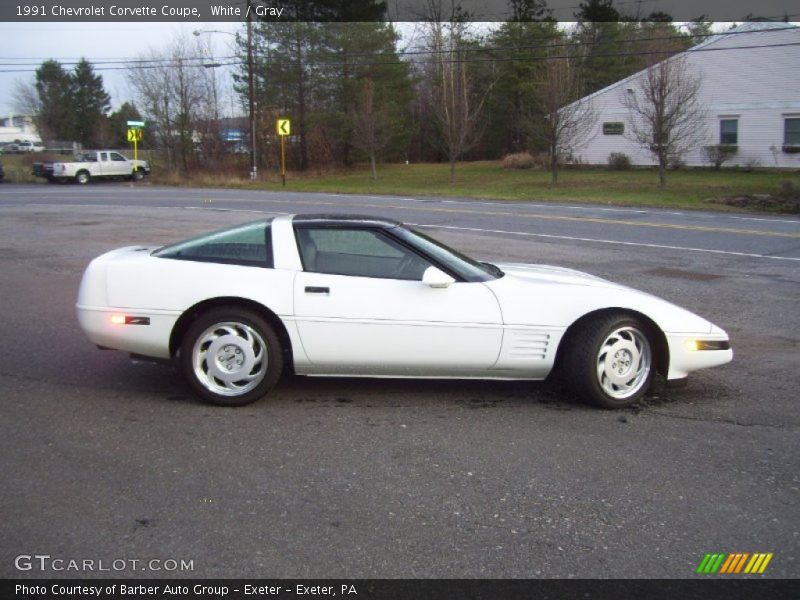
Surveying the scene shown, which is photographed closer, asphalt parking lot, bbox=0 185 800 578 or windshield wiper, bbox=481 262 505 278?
asphalt parking lot, bbox=0 185 800 578

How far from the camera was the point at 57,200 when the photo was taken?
26125mm

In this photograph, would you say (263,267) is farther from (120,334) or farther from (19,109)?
(19,109)

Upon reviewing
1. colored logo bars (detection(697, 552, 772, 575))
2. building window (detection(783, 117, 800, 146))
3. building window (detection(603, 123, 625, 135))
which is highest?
building window (detection(603, 123, 625, 135))

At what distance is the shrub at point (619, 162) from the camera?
144 feet

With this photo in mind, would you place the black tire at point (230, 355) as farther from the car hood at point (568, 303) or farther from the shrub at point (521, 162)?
the shrub at point (521, 162)

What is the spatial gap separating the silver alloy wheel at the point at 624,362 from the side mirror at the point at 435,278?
113cm

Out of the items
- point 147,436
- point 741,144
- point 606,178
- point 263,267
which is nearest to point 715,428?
point 263,267

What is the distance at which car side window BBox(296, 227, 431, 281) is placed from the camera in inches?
210

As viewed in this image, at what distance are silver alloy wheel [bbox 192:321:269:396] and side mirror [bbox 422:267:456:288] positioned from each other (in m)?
1.16

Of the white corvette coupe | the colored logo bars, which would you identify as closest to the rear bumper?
the white corvette coupe

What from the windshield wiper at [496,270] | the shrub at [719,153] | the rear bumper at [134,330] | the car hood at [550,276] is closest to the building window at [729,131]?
the shrub at [719,153]

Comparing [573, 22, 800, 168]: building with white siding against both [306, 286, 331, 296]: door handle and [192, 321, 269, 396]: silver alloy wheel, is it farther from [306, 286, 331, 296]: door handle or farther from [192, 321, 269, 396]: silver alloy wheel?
[192, 321, 269, 396]: silver alloy wheel

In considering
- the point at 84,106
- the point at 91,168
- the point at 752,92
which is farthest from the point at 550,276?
the point at 84,106

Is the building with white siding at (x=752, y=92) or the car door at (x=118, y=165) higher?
the building with white siding at (x=752, y=92)
